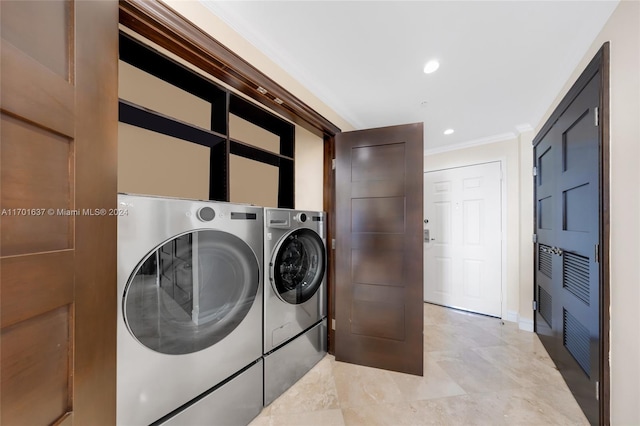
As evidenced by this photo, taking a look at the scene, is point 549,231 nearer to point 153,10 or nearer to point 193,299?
point 193,299

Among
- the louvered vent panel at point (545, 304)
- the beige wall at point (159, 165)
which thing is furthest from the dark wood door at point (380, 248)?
the louvered vent panel at point (545, 304)

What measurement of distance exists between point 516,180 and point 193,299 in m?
3.48

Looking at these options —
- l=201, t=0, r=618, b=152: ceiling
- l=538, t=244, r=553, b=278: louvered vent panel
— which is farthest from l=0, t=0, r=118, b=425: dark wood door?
l=538, t=244, r=553, b=278: louvered vent panel

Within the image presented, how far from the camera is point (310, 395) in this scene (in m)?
1.71

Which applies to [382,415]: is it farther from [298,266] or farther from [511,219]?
[511,219]

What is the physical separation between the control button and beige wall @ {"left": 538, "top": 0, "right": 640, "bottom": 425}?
1.90 metres

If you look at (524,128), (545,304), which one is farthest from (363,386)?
(524,128)

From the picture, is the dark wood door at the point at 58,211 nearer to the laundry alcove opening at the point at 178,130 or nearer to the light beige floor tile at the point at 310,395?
the laundry alcove opening at the point at 178,130

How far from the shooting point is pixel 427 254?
3.64 meters

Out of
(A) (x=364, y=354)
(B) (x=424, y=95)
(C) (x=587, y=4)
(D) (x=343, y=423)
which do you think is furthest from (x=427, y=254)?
(C) (x=587, y=4)

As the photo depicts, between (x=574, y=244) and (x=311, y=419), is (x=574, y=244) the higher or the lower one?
the higher one

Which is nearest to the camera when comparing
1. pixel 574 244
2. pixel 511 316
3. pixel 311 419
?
pixel 311 419

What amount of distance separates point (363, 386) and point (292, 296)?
32.8 inches

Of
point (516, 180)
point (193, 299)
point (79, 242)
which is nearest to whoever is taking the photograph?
point (79, 242)
